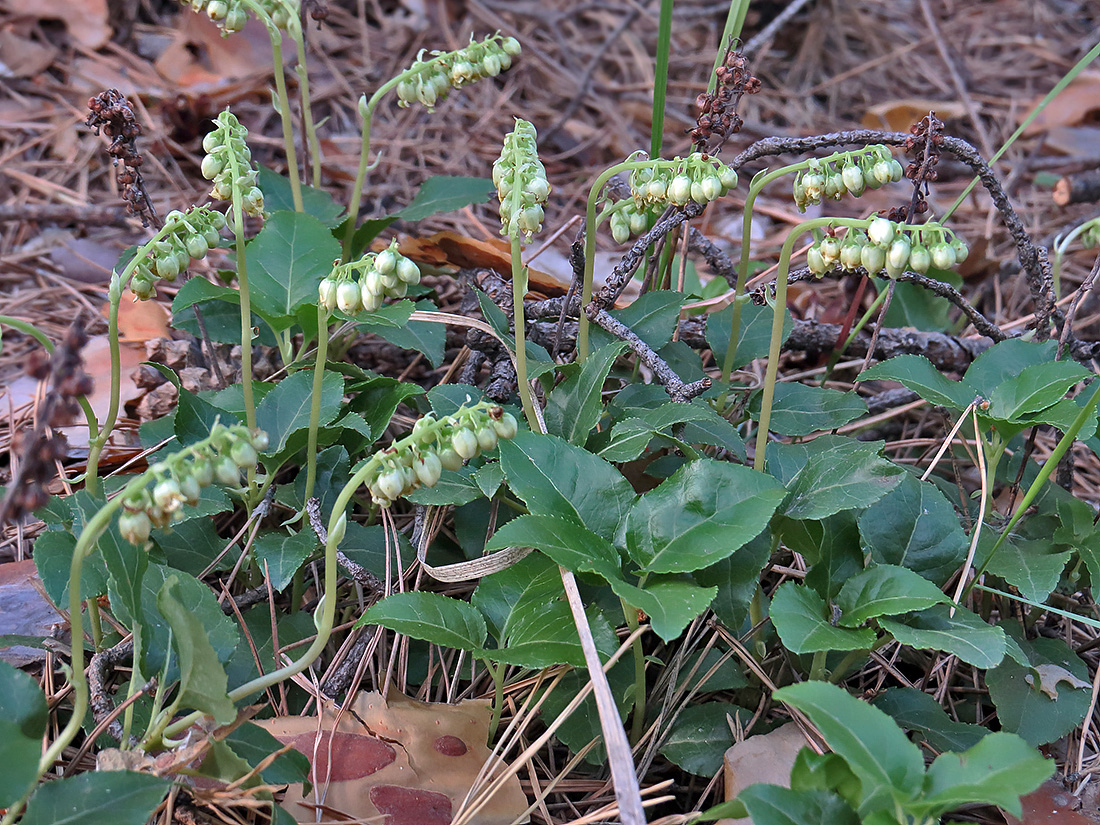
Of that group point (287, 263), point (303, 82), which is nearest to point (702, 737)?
point (287, 263)

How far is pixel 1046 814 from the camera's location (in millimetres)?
1332

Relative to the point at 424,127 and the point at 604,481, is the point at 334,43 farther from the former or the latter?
the point at 604,481

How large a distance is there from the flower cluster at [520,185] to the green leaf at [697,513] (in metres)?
0.43

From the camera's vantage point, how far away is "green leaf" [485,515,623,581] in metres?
1.23

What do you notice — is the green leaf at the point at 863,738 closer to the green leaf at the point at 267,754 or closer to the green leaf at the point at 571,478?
the green leaf at the point at 571,478

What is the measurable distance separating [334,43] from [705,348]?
222 centimetres

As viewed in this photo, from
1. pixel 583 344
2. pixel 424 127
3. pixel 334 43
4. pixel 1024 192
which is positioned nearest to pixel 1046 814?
→ pixel 583 344

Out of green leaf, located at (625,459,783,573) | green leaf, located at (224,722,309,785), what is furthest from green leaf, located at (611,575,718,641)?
green leaf, located at (224,722,309,785)

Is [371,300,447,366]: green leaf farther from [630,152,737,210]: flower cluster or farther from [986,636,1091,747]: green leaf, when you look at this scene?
[986,636,1091,747]: green leaf

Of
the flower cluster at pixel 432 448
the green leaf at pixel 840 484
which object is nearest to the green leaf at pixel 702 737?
the green leaf at pixel 840 484

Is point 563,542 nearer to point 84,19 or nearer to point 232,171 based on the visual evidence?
point 232,171

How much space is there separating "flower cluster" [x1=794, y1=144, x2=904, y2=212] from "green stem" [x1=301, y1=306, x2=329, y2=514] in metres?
0.76

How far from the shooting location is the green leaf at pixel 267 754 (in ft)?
3.98

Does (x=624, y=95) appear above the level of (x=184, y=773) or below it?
above
